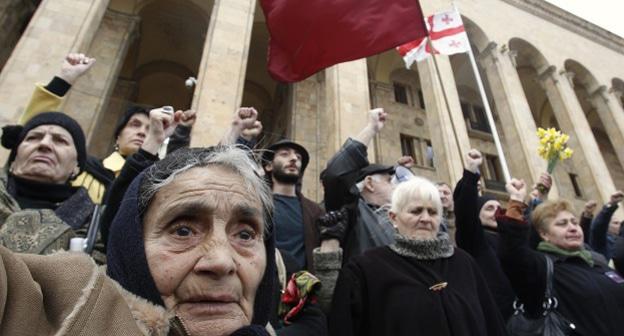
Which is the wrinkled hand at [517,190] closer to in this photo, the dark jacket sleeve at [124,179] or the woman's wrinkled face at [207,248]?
the woman's wrinkled face at [207,248]

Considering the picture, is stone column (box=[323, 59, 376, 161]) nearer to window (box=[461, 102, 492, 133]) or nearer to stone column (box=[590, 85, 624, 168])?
window (box=[461, 102, 492, 133])

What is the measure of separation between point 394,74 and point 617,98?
10221 millimetres

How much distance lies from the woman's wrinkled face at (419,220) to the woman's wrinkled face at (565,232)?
4.55 feet

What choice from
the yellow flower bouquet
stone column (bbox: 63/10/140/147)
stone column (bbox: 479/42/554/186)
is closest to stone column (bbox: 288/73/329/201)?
stone column (bbox: 63/10/140/147)

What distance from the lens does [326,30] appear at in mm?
4750

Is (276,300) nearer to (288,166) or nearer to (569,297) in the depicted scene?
(288,166)

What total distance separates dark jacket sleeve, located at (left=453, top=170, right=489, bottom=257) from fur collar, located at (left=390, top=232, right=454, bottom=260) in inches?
28.3

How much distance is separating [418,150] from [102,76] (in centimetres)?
1160

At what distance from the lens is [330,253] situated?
2357 millimetres

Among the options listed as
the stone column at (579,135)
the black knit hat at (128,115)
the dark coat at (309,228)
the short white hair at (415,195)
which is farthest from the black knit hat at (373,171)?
the stone column at (579,135)

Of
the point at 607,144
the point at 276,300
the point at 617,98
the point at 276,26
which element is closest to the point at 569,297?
the point at 276,300

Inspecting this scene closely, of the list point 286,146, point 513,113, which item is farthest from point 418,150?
point 286,146

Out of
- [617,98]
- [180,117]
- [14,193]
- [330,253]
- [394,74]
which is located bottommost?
[330,253]

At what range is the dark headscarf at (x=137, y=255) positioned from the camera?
105 cm
